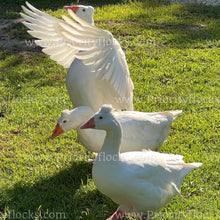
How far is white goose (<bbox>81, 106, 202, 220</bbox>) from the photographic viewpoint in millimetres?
3482

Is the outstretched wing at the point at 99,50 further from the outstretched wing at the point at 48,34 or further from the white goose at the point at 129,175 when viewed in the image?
the white goose at the point at 129,175

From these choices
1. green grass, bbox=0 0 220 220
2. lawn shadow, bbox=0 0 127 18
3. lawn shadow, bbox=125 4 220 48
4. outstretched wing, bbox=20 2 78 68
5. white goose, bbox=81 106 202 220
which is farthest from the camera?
lawn shadow, bbox=0 0 127 18

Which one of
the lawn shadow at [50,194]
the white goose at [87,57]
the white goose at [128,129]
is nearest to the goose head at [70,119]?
the white goose at [128,129]

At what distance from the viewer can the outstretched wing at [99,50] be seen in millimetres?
3957

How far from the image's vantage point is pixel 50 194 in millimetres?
4227

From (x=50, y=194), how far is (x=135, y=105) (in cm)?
221

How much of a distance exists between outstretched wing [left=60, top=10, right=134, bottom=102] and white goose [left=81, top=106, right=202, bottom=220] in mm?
755

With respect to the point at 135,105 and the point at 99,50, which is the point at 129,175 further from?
the point at 135,105

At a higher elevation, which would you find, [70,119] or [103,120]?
[103,120]

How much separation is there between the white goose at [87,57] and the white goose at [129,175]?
0.79 metres

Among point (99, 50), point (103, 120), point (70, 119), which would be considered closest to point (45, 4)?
point (99, 50)

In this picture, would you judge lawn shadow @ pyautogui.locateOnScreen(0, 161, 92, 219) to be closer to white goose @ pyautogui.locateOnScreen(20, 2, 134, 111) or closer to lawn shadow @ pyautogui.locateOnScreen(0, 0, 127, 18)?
white goose @ pyautogui.locateOnScreen(20, 2, 134, 111)

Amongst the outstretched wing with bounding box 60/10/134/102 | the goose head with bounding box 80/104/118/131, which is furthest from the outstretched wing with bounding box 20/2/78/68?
the goose head with bounding box 80/104/118/131

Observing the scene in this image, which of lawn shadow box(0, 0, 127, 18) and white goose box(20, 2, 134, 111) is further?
lawn shadow box(0, 0, 127, 18)
